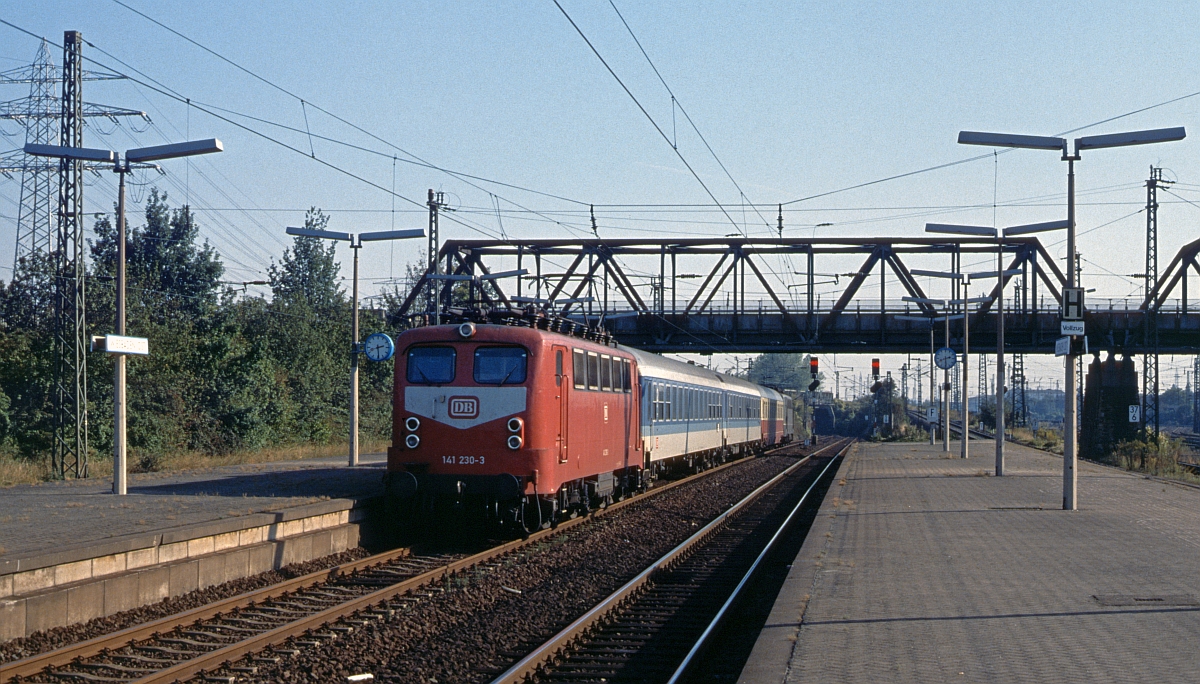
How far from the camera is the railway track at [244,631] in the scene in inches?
313

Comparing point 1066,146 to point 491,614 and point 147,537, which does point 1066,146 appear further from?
point 147,537

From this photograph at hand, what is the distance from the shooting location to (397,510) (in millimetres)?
15938

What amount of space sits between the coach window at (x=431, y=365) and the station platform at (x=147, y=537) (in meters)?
1.82

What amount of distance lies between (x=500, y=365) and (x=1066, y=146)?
9447 millimetres

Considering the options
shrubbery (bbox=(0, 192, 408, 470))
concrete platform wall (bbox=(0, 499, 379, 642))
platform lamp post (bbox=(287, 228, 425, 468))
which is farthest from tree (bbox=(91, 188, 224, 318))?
concrete platform wall (bbox=(0, 499, 379, 642))

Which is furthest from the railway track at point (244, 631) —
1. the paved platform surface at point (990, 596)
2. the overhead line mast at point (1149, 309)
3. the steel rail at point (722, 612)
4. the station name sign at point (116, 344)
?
the overhead line mast at point (1149, 309)

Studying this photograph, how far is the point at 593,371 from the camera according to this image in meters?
18.1

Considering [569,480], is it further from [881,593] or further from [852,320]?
[852,320]

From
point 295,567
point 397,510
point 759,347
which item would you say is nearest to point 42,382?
point 397,510

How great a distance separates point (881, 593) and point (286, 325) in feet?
118

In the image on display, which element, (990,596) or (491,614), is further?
(491,614)

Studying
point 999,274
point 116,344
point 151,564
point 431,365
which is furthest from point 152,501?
point 999,274

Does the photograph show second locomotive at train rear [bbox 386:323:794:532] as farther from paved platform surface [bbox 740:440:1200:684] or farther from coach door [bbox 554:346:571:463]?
paved platform surface [bbox 740:440:1200:684]

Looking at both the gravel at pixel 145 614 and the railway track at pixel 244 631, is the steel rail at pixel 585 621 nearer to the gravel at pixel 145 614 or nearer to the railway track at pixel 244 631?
the railway track at pixel 244 631
